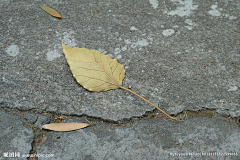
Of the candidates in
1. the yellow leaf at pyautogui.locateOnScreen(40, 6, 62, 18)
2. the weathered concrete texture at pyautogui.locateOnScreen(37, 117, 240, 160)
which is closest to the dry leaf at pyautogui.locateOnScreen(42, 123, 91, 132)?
the weathered concrete texture at pyautogui.locateOnScreen(37, 117, 240, 160)

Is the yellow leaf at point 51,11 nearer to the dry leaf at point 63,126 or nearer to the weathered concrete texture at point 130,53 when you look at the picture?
the weathered concrete texture at point 130,53

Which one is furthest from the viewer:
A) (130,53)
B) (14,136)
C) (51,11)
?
(51,11)

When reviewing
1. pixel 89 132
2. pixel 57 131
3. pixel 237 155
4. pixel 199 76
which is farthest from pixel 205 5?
pixel 57 131

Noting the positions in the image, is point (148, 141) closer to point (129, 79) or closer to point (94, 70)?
point (129, 79)

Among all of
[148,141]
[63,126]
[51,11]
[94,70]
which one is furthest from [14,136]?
[51,11]

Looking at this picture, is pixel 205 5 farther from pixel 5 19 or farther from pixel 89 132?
pixel 5 19

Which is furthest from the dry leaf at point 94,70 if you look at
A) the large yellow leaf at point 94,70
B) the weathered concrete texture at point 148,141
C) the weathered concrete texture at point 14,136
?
the weathered concrete texture at point 14,136
